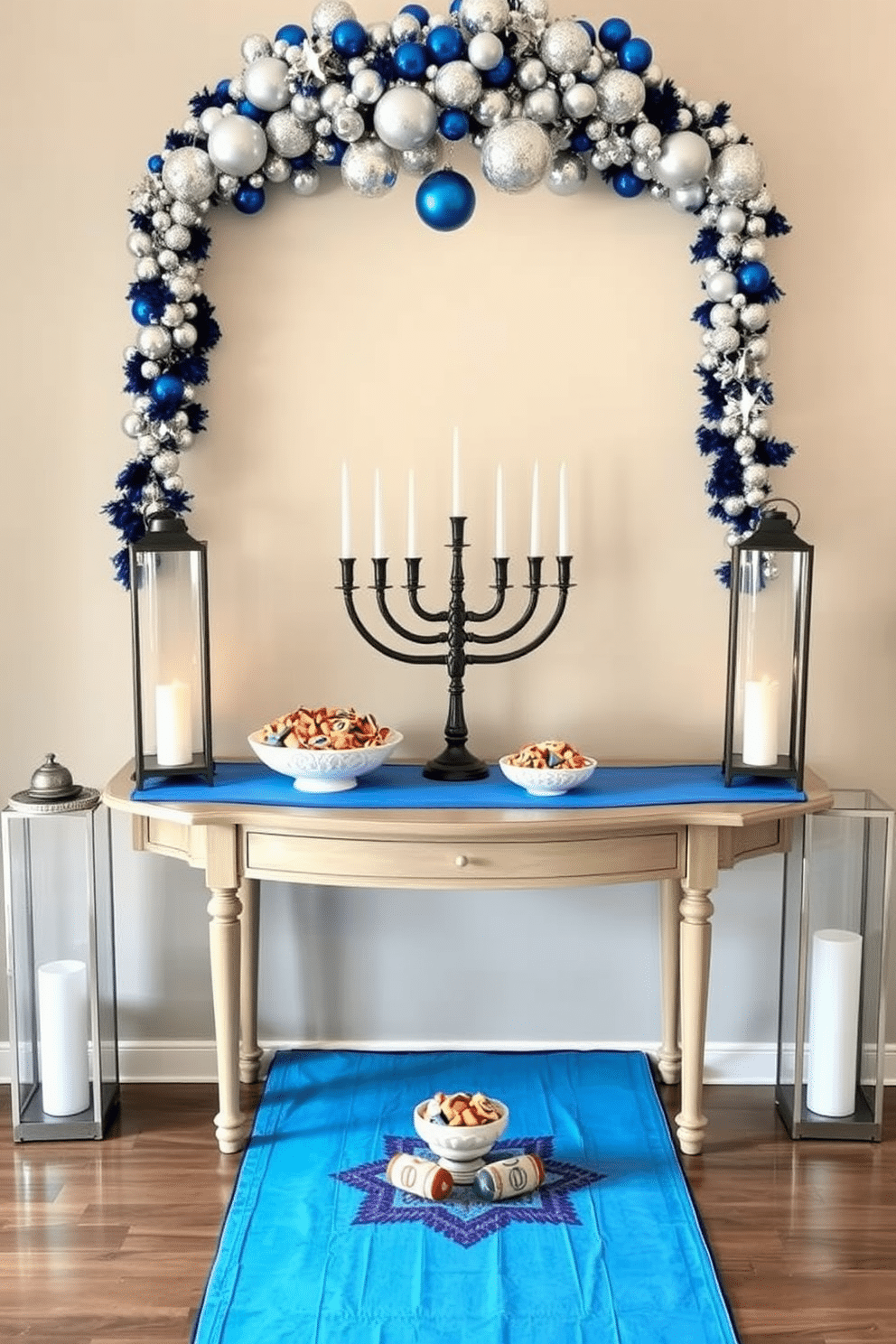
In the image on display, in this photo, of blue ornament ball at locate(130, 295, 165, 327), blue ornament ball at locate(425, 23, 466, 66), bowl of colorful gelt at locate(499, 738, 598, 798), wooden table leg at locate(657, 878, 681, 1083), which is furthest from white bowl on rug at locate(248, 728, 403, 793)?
blue ornament ball at locate(425, 23, 466, 66)

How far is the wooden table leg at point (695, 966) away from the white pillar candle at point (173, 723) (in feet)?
3.22

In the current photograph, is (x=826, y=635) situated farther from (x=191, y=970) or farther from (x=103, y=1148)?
(x=103, y=1148)

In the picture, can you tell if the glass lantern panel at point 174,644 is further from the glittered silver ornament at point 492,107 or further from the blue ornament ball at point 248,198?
the glittered silver ornament at point 492,107

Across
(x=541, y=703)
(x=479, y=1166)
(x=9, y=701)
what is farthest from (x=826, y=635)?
(x=9, y=701)

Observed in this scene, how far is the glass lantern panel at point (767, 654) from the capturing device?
9.20 feet

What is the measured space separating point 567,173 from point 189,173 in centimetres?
76

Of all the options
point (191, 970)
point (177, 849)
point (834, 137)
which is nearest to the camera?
point (177, 849)

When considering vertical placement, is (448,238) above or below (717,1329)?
above

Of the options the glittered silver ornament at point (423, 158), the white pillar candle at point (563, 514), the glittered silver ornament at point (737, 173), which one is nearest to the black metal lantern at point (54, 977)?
the white pillar candle at point (563, 514)

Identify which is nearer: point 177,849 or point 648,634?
point 177,849

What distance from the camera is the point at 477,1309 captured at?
89.4 inches

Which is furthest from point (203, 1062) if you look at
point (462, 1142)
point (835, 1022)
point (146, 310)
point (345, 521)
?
point (146, 310)

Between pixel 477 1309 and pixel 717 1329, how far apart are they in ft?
1.22

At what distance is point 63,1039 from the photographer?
2918mm
